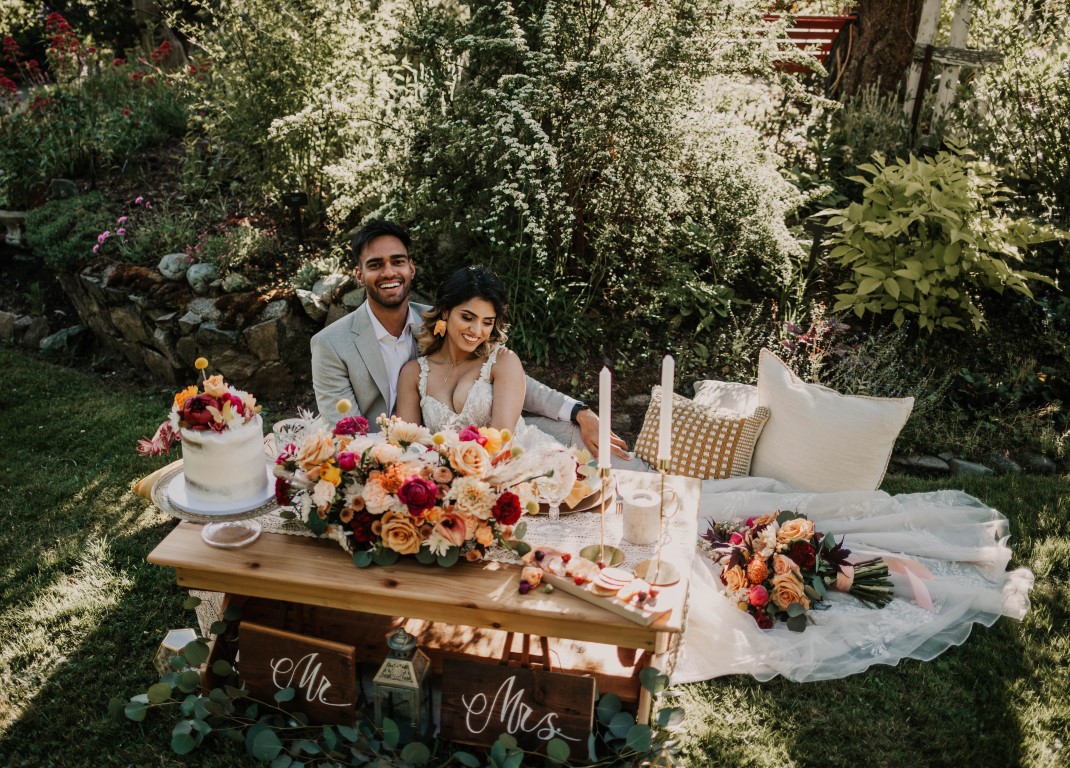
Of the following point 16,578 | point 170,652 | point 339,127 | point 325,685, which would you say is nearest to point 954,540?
point 325,685

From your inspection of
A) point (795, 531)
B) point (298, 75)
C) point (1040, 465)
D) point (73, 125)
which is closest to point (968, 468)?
point (1040, 465)

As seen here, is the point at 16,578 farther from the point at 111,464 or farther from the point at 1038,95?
the point at 1038,95

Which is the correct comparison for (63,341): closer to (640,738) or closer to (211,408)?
(211,408)

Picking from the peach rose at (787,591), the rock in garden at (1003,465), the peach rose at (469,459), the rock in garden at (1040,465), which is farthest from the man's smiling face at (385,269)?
the rock in garden at (1040,465)

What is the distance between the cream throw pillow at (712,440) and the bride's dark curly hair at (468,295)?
1052mm

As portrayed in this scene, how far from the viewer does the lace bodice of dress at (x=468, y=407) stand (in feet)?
11.6

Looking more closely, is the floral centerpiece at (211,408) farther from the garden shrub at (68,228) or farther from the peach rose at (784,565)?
the garden shrub at (68,228)

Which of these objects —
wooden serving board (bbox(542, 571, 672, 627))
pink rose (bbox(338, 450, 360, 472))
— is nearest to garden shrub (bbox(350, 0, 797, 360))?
pink rose (bbox(338, 450, 360, 472))

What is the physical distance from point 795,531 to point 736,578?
30cm

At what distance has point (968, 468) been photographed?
4492 millimetres

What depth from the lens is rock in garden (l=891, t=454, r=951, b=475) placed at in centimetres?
456

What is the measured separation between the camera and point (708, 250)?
5277 millimetres

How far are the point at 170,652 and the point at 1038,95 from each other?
6.59 metres

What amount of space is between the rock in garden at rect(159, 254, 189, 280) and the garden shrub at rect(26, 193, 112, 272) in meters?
0.89
